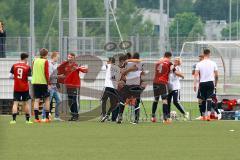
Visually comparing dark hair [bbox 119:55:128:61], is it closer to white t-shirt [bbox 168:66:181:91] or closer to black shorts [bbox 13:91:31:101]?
white t-shirt [bbox 168:66:181:91]

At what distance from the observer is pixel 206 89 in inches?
1412

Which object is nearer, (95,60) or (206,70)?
(206,70)

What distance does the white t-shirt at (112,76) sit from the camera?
35.2m

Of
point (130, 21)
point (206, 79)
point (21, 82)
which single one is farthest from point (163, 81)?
point (130, 21)

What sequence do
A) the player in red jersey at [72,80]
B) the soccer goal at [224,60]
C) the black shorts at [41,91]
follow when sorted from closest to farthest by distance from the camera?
the black shorts at [41,91], the player in red jersey at [72,80], the soccer goal at [224,60]

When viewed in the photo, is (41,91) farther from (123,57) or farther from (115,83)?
(123,57)

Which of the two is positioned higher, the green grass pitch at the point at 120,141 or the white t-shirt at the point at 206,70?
the white t-shirt at the point at 206,70

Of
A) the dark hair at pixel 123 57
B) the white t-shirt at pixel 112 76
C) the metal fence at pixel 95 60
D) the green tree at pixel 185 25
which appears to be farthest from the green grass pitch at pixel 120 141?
the green tree at pixel 185 25

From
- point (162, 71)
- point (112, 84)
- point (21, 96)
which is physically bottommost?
point (21, 96)

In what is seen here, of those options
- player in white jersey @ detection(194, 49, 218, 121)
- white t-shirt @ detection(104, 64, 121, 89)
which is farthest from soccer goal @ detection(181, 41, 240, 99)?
white t-shirt @ detection(104, 64, 121, 89)

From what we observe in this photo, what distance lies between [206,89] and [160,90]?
1372mm

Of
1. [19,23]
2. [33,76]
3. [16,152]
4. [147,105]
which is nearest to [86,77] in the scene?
[33,76]

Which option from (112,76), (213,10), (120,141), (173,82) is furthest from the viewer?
(213,10)

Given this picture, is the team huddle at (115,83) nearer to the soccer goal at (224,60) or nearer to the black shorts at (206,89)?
the black shorts at (206,89)
